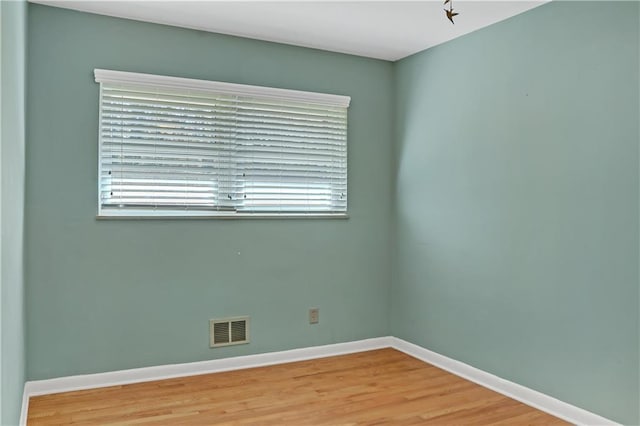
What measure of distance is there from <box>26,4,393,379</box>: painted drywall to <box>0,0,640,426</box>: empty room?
0.02 metres

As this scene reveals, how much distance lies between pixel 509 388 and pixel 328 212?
1.79m

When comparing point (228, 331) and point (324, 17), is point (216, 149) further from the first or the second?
point (228, 331)

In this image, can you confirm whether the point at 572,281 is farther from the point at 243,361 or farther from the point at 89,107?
the point at 89,107

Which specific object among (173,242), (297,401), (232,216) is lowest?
(297,401)

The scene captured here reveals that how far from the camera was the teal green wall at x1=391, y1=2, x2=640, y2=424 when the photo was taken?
8.93ft

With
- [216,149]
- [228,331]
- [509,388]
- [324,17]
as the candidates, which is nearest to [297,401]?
[228,331]

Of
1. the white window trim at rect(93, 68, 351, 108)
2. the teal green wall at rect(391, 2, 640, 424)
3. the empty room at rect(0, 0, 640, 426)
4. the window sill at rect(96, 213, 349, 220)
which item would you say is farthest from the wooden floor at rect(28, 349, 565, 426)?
the white window trim at rect(93, 68, 351, 108)

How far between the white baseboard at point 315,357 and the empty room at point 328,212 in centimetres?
1

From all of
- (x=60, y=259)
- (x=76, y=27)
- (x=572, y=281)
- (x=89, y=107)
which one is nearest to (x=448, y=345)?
(x=572, y=281)

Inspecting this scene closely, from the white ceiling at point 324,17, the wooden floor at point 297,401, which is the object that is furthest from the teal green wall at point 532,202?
the wooden floor at point 297,401

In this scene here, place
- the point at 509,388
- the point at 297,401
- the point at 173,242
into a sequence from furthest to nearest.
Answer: the point at 173,242, the point at 509,388, the point at 297,401

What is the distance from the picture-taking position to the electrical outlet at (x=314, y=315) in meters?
4.09

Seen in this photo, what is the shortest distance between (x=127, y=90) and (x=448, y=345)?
2.81 metres

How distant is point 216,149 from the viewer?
12.3ft
